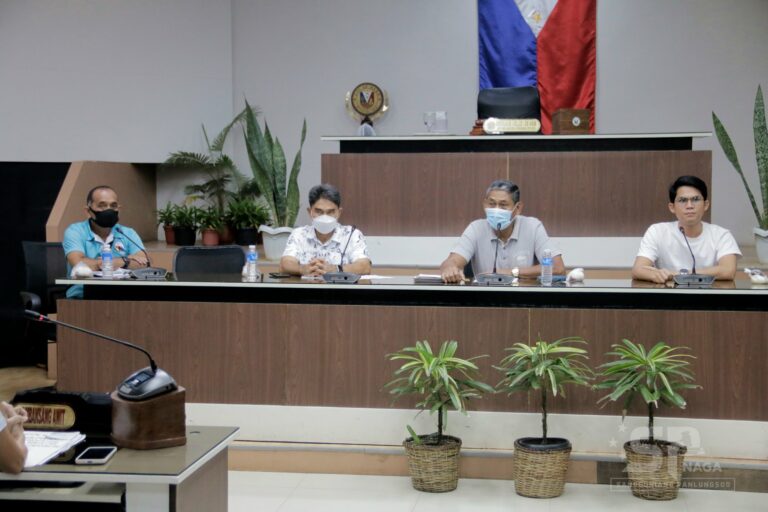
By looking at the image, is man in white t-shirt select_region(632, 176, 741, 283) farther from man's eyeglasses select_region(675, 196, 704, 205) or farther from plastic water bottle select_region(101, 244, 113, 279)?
plastic water bottle select_region(101, 244, 113, 279)

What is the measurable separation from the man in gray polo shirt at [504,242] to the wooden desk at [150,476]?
2705 millimetres

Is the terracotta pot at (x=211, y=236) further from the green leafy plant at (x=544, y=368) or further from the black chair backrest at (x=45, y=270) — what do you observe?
the green leafy plant at (x=544, y=368)

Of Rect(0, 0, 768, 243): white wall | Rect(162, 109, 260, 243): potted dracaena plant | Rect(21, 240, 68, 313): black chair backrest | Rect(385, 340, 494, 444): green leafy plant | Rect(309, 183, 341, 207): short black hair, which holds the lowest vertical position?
Rect(385, 340, 494, 444): green leafy plant

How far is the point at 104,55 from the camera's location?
7.96 meters

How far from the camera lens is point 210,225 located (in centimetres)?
834

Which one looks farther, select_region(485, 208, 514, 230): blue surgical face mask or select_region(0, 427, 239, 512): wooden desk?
select_region(485, 208, 514, 230): blue surgical face mask

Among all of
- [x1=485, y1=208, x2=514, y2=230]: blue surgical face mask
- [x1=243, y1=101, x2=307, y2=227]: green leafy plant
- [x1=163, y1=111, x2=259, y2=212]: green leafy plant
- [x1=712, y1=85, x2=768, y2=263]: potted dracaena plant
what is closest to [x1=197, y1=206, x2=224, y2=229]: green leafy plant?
[x1=163, y1=111, x2=259, y2=212]: green leafy plant

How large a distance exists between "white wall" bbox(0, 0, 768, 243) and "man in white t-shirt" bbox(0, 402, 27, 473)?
231 inches

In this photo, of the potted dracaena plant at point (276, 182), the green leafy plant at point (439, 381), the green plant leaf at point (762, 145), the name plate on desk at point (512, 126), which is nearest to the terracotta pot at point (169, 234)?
the potted dracaena plant at point (276, 182)

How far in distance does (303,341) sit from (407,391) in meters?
0.58

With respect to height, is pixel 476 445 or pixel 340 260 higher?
pixel 340 260

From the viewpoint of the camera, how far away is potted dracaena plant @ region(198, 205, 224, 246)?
834 centimetres

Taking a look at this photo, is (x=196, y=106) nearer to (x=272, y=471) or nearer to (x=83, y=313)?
(x=83, y=313)

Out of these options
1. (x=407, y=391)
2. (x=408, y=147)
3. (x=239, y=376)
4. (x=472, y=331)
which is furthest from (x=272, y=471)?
(x=408, y=147)
